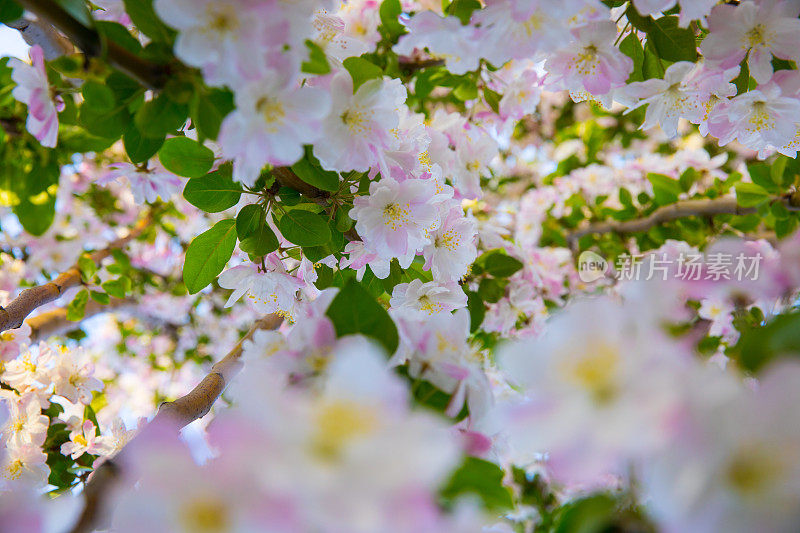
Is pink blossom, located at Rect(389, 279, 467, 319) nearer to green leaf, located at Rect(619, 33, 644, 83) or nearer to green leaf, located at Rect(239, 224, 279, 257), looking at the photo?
green leaf, located at Rect(239, 224, 279, 257)

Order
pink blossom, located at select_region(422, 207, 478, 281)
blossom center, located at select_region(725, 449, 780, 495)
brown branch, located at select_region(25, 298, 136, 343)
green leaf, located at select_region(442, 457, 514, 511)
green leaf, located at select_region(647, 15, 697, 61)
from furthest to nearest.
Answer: brown branch, located at select_region(25, 298, 136, 343), pink blossom, located at select_region(422, 207, 478, 281), green leaf, located at select_region(647, 15, 697, 61), green leaf, located at select_region(442, 457, 514, 511), blossom center, located at select_region(725, 449, 780, 495)

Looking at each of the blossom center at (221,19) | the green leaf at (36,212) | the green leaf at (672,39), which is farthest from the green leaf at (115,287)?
the green leaf at (672,39)

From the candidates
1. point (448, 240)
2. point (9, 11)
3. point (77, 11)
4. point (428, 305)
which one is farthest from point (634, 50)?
point (9, 11)

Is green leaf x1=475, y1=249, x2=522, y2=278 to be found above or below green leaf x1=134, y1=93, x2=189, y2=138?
below

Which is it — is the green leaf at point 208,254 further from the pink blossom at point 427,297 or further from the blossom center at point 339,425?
the blossom center at point 339,425

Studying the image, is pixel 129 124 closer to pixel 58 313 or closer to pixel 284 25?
pixel 284 25

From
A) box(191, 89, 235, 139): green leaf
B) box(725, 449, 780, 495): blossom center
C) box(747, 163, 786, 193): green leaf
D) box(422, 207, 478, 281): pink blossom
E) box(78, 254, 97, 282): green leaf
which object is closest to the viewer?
box(725, 449, 780, 495): blossom center

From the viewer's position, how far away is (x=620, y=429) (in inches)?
11.2

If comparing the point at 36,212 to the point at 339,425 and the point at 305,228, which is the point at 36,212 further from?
the point at 339,425

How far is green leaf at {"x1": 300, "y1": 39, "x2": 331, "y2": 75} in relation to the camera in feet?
1.67

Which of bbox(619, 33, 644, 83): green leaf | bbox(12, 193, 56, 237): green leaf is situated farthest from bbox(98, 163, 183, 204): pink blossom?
bbox(619, 33, 644, 83): green leaf

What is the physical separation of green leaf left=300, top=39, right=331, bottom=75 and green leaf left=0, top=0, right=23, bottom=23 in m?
0.38

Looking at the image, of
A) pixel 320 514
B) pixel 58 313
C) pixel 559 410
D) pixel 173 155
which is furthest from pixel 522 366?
pixel 58 313

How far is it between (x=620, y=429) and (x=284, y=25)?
16.1 inches
